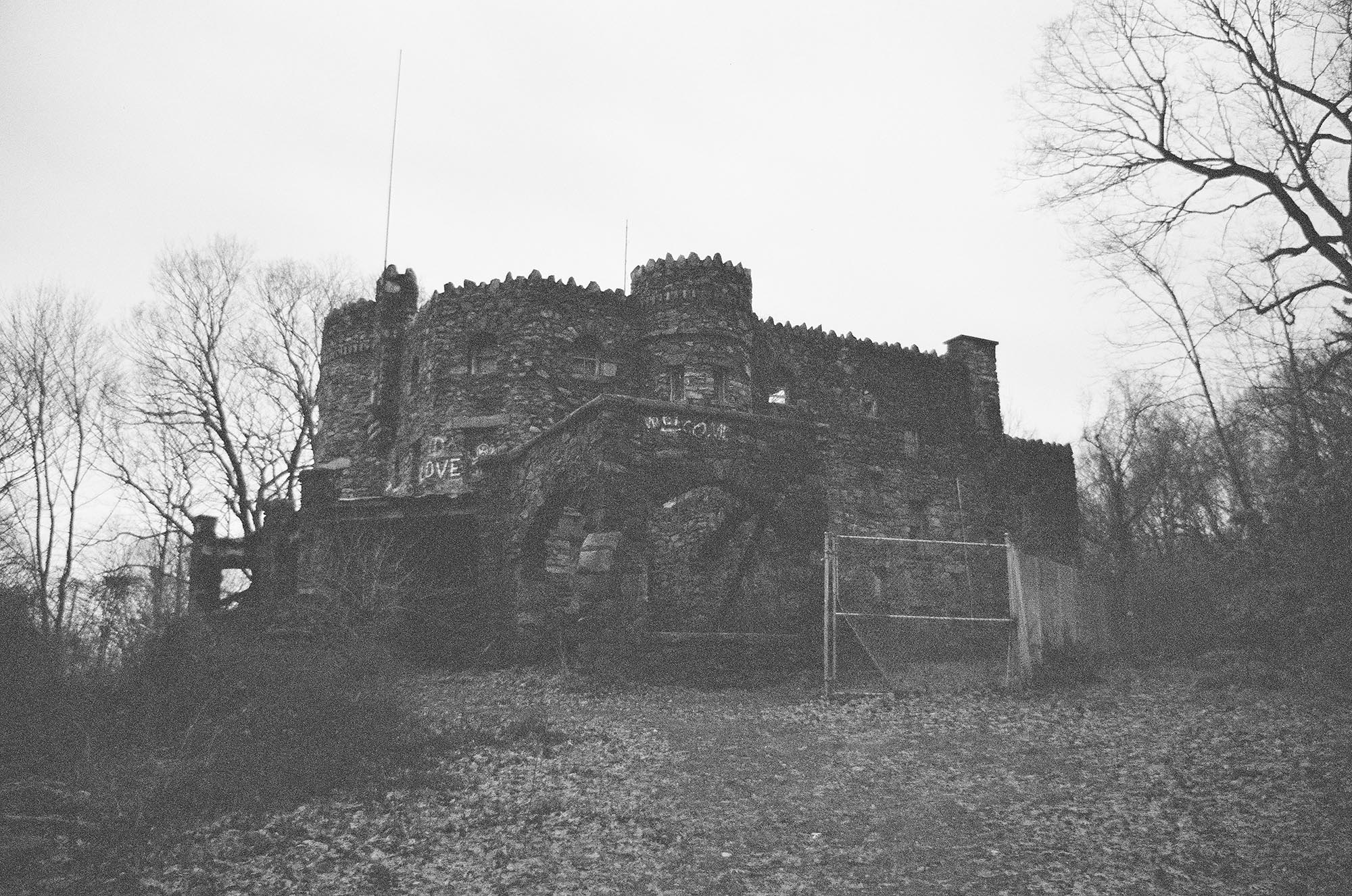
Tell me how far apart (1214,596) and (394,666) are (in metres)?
12.8

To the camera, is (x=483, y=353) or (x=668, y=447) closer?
(x=668, y=447)

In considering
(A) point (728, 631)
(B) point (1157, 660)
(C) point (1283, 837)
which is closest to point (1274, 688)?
(B) point (1157, 660)

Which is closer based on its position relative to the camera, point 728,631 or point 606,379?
point 728,631

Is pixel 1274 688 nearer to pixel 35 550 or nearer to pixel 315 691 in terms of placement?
pixel 315 691

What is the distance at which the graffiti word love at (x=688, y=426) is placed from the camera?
554 inches

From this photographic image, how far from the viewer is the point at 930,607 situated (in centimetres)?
2212

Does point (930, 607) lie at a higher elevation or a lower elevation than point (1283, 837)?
higher

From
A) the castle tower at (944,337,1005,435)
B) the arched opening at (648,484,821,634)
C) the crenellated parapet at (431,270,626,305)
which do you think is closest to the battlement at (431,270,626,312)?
the crenellated parapet at (431,270,626,305)

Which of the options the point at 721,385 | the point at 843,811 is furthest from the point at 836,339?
the point at 843,811

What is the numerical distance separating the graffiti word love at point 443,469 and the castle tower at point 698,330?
15.6 ft

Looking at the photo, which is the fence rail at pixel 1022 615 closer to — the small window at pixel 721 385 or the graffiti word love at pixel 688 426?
the graffiti word love at pixel 688 426

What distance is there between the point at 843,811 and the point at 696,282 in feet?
52.8

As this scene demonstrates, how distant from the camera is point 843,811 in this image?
285 inches

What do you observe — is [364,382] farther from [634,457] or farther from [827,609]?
[827,609]
